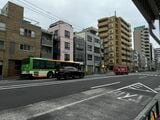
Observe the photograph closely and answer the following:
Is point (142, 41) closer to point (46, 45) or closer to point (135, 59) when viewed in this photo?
point (135, 59)

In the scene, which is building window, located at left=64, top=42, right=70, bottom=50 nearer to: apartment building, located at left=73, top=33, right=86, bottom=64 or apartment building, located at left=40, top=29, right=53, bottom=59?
apartment building, located at left=73, top=33, right=86, bottom=64

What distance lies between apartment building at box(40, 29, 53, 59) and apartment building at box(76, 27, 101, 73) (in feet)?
62.8

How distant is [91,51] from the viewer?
70.5m

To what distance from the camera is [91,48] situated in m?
70.8

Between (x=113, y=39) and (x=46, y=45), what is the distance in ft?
179

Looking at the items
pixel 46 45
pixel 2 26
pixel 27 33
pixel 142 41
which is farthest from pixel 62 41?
pixel 142 41

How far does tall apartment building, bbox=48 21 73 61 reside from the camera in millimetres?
54000

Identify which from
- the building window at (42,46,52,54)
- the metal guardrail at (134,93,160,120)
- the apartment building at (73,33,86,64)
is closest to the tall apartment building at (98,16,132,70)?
the apartment building at (73,33,86,64)

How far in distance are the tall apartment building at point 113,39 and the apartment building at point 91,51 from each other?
18.6m

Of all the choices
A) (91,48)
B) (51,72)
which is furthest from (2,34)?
(91,48)

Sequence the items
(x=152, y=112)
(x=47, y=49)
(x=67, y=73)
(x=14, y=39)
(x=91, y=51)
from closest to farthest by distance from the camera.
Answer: (x=152, y=112) < (x=67, y=73) < (x=14, y=39) < (x=47, y=49) < (x=91, y=51)

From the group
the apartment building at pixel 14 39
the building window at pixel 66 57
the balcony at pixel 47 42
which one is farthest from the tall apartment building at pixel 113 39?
the apartment building at pixel 14 39

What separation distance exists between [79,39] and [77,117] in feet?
188

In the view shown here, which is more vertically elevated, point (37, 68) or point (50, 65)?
point (50, 65)
